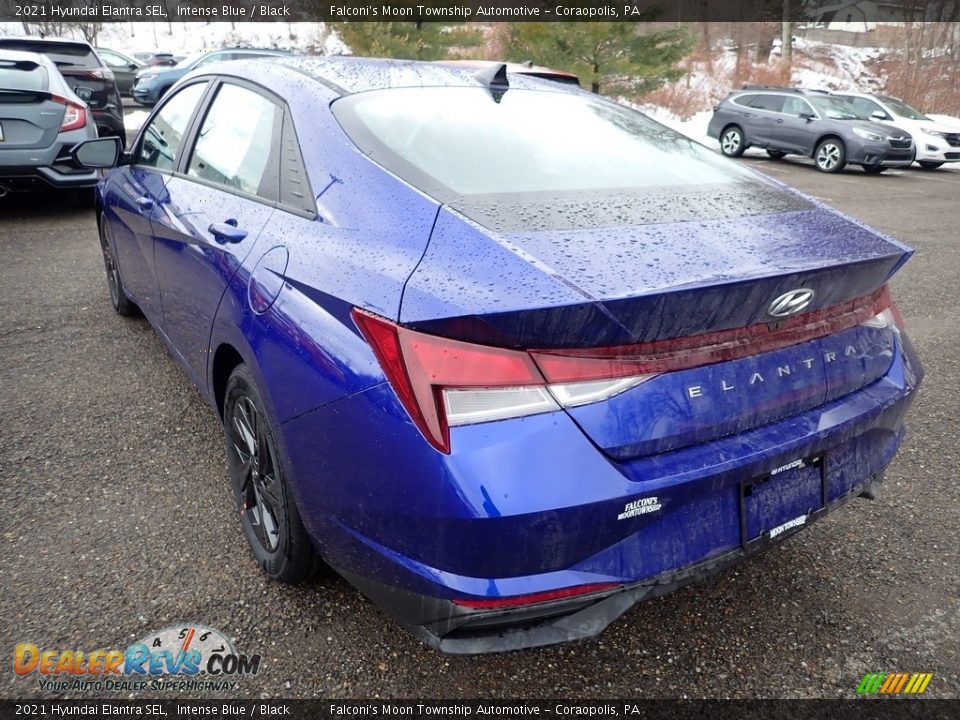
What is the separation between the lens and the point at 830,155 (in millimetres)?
14258

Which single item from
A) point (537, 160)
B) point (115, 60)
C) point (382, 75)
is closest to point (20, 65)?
point (382, 75)

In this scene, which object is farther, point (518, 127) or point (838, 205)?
point (838, 205)

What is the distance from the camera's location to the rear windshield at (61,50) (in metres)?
9.35

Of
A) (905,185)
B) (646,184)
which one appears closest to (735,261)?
(646,184)

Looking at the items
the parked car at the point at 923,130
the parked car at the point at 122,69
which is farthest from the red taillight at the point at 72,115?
the parked car at the point at 122,69

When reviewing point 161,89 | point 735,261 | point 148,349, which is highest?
point 161,89

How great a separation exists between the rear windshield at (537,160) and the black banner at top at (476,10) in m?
19.9

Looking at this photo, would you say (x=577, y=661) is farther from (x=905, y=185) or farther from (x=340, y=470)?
(x=905, y=185)

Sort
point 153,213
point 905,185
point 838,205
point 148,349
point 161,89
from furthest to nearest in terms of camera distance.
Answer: point 161,89, point 905,185, point 838,205, point 148,349, point 153,213

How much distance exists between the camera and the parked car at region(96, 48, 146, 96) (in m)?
20.2

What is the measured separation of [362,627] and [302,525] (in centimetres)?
34

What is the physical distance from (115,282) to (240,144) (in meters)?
2.38

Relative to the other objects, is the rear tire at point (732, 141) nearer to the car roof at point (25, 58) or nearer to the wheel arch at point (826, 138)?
the wheel arch at point (826, 138)

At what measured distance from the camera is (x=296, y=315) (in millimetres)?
1837
